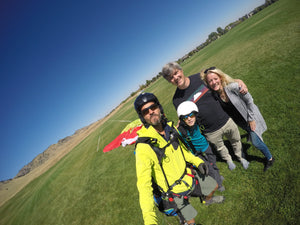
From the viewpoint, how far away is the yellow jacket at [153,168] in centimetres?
196

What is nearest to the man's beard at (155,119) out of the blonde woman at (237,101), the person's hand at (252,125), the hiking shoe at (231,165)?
the blonde woman at (237,101)

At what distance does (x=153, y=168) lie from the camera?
240cm

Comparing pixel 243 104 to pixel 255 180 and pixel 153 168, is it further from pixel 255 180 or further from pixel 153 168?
pixel 153 168

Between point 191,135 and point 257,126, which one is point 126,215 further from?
point 257,126

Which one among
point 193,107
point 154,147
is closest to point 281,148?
point 193,107

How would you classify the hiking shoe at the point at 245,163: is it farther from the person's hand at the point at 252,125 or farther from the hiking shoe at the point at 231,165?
the person's hand at the point at 252,125

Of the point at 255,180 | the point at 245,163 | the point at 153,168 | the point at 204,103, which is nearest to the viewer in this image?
the point at 153,168

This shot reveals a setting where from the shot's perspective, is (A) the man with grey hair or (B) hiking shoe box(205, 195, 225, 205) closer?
(A) the man with grey hair

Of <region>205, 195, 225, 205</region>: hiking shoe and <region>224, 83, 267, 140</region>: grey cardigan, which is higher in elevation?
<region>224, 83, 267, 140</region>: grey cardigan

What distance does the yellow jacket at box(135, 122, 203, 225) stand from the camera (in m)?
1.96

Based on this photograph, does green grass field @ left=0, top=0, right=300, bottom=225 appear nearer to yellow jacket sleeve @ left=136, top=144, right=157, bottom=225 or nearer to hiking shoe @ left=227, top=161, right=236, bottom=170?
hiking shoe @ left=227, top=161, right=236, bottom=170

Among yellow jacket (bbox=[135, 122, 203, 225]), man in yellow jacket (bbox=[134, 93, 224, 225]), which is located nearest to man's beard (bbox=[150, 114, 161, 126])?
man in yellow jacket (bbox=[134, 93, 224, 225])

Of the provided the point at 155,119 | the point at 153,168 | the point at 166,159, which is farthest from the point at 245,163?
the point at 155,119

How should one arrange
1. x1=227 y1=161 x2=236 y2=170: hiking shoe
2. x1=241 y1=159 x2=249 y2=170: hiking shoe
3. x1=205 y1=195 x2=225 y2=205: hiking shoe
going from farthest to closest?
x1=227 y1=161 x2=236 y2=170: hiking shoe → x1=241 y1=159 x2=249 y2=170: hiking shoe → x1=205 y1=195 x2=225 y2=205: hiking shoe
